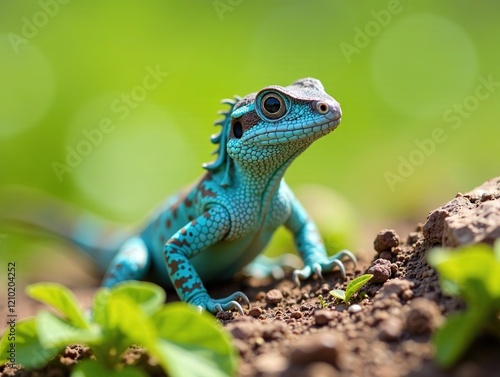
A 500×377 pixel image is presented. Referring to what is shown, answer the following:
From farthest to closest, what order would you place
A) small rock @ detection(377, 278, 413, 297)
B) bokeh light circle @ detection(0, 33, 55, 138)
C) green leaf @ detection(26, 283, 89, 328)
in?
bokeh light circle @ detection(0, 33, 55, 138), small rock @ detection(377, 278, 413, 297), green leaf @ detection(26, 283, 89, 328)

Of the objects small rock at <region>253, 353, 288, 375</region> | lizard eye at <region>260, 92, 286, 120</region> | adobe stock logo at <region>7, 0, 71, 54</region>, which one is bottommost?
small rock at <region>253, 353, 288, 375</region>

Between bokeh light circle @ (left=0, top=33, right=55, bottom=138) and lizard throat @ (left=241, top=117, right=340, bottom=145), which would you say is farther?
bokeh light circle @ (left=0, top=33, right=55, bottom=138)

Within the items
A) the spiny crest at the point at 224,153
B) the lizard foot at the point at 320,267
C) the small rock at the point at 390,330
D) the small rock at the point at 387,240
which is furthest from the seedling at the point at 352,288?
the spiny crest at the point at 224,153

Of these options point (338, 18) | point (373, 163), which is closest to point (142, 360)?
point (373, 163)

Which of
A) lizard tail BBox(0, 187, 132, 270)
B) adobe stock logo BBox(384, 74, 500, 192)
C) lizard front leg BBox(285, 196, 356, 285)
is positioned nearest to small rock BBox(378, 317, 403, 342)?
lizard front leg BBox(285, 196, 356, 285)

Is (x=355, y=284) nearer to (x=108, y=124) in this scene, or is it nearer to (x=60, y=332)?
(x=60, y=332)

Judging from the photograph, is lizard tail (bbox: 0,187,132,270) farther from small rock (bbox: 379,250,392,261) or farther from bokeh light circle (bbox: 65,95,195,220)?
small rock (bbox: 379,250,392,261)

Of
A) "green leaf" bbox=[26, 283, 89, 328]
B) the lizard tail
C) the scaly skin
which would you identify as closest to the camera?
"green leaf" bbox=[26, 283, 89, 328]
